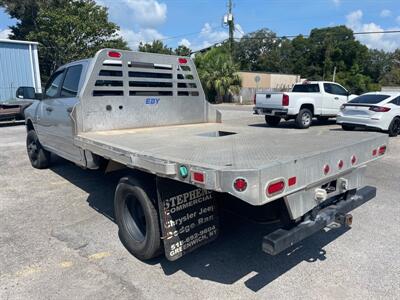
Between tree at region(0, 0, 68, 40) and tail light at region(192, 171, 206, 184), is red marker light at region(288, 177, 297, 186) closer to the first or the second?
tail light at region(192, 171, 206, 184)

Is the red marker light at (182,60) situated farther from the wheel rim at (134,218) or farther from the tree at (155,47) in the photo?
the tree at (155,47)

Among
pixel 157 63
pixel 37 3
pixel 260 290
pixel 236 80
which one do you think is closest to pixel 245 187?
pixel 260 290

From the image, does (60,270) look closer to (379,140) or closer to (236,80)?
(379,140)

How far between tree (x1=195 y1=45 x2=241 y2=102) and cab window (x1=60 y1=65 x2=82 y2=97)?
28.0m

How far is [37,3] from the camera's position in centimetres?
3316

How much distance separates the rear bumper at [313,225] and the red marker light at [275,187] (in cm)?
53

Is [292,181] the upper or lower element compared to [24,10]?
lower

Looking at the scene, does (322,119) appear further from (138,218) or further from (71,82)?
(138,218)

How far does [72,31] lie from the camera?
27922mm

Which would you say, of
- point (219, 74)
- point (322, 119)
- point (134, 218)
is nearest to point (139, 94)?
point (134, 218)

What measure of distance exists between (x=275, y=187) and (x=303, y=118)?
11.6m

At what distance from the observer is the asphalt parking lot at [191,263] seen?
9.32 feet

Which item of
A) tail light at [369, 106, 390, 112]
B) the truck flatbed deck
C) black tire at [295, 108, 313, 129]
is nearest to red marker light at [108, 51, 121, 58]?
the truck flatbed deck

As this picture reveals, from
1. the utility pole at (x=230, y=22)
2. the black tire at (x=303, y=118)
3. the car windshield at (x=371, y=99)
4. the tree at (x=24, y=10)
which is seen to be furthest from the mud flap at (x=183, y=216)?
the utility pole at (x=230, y=22)
